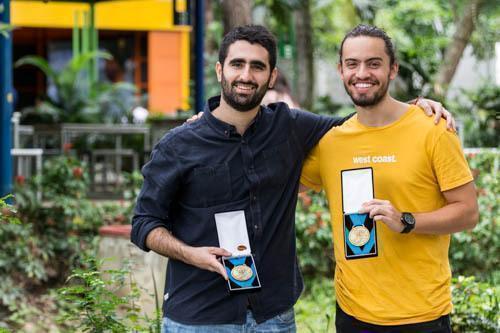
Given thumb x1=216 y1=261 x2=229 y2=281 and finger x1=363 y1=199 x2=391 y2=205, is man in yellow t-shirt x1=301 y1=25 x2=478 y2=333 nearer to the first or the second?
finger x1=363 y1=199 x2=391 y2=205

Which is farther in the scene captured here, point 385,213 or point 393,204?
point 393,204

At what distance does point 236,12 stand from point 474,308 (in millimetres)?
6942

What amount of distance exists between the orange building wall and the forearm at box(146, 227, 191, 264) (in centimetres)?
2382

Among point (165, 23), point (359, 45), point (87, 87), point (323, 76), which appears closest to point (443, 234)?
point (359, 45)

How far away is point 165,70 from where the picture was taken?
27.9 meters

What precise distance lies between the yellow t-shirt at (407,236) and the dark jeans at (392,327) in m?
0.02

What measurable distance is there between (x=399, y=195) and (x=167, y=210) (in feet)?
2.84

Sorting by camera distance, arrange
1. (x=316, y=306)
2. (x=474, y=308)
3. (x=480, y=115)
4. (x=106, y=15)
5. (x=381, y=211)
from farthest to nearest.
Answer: (x=106, y=15) → (x=480, y=115) → (x=316, y=306) → (x=474, y=308) → (x=381, y=211)

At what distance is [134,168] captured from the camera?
12531 millimetres

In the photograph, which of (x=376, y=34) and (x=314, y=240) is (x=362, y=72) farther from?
(x=314, y=240)

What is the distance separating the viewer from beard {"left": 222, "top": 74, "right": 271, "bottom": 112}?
344cm

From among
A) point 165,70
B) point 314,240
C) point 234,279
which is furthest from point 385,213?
point 165,70

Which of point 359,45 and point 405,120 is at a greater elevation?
point 359,45

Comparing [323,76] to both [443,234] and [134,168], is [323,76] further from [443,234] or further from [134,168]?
[443,234]
